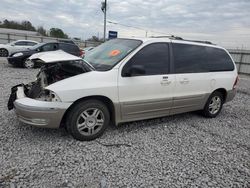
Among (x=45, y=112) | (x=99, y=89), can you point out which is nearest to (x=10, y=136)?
(x=45, y=112)

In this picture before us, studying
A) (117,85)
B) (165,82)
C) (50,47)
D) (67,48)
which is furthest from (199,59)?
(67,48)

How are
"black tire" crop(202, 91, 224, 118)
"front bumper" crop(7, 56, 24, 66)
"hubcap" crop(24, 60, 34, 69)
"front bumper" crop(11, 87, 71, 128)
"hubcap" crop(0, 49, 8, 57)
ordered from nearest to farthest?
"front bumper" crop(11, 87, 71, 128)
"black tire" crop(202, 91, 224, 118)
"front bumper" crop(7, 56, 24, 66)
"hubcap" crop(24, 60, 34, 69)
"hubcap" crop(0, 49, 8, 57)

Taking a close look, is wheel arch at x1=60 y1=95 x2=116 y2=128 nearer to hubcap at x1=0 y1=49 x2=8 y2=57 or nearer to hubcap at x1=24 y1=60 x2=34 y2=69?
hubcap at x1=24 y1=60 x2=34 y2=69

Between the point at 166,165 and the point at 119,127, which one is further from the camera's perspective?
the point at 119,127

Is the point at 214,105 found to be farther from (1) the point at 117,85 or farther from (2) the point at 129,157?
(2) the point at 129,157

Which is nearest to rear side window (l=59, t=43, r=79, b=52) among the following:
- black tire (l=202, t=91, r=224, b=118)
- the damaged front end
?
the damaged front end

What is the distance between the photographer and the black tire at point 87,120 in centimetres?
333

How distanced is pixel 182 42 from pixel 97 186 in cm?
332

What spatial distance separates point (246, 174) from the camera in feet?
9.68

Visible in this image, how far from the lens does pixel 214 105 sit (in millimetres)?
5188

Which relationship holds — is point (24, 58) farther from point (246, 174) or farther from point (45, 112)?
point (246, 174)

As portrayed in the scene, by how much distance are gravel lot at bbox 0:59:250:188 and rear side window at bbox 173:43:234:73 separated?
128cm

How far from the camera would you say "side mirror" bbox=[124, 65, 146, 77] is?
353 centimetres

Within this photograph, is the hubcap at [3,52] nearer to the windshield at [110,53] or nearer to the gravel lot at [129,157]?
the gravel lot at [129,157]
